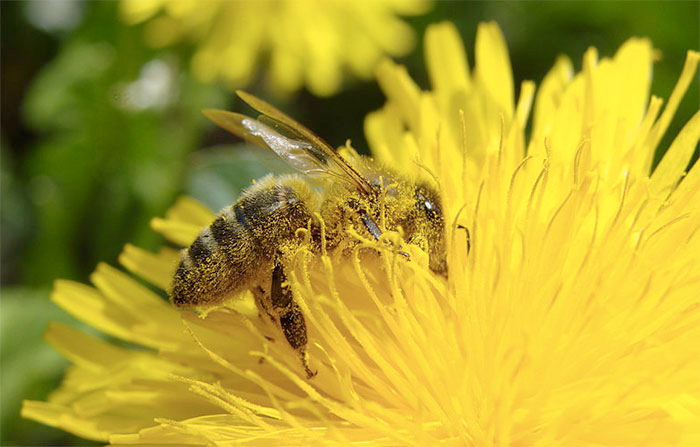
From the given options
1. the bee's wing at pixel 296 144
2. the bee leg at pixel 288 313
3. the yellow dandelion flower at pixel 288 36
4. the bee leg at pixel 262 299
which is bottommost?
the bee leg at pixel 288 313

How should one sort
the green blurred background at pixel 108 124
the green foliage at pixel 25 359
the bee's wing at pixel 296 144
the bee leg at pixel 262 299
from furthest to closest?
the green blurred background at pixel 108 124, the green foliage at pixel 25 359, the bee leg at pixel 262 299, the bee's wing at pixel 296 144

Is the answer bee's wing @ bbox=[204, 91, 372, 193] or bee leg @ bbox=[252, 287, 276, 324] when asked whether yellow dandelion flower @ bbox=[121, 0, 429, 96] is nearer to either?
bee's wing @ bbox=[204, 91, 372, 193]

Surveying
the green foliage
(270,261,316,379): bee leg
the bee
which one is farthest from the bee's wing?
the green foliage

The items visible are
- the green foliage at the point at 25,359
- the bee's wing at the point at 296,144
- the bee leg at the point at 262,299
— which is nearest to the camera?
the bee's wing at the point at 296,144

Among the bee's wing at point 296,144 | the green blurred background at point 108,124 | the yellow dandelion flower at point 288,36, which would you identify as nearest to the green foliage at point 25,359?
the green blurred background at point 108,124

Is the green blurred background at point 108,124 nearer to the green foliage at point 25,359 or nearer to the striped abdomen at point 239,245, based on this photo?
the green foliage at point 25,359

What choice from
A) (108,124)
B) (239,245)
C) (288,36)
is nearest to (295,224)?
(239,245)

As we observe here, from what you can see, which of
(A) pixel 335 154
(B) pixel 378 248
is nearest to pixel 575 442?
(B) pixel 378 248

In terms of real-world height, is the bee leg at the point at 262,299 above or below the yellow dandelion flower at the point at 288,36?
below

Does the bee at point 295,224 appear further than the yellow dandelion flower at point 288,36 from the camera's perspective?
No
